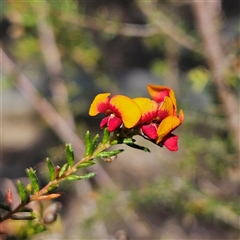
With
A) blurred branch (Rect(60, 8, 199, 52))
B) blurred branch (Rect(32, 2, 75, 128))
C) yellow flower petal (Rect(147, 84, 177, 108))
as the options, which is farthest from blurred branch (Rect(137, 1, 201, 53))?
yellow flower petal (Rect(147, 84, 177, 108))

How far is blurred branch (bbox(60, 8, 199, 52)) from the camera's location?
1.08m

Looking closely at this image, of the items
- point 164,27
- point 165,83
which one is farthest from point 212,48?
point 165,83

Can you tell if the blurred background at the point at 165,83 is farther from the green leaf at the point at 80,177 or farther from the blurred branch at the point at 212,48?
the green leaf at the point at 80,177

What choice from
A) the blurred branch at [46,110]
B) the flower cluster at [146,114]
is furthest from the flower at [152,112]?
the blurred branch at [46,110]

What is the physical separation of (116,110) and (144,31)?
81 cm

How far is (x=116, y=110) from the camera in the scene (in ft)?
1.16

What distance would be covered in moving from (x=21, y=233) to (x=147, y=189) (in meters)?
0.60

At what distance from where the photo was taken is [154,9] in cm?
110

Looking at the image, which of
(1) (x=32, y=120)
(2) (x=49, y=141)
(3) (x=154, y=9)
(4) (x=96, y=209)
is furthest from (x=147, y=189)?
(1) (x=32, y=120)

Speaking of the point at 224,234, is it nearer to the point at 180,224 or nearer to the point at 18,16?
the point at 180,224

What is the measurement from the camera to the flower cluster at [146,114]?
1.12 feet

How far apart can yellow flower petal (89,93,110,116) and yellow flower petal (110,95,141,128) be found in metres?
0.02

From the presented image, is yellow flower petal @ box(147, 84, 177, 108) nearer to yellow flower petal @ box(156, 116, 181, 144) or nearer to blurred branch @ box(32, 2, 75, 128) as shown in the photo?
yellow flower petal @ box(156, 116, 181, 144)

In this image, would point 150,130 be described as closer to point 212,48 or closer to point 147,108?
point 147,108
